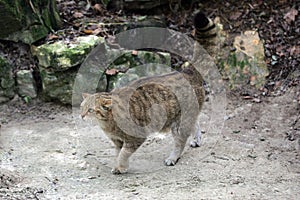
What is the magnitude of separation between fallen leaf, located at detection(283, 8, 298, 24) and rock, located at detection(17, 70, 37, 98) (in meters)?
4.04

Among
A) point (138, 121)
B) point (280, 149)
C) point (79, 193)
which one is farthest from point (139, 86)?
point (280, 149)

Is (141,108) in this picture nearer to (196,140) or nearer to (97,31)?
(196,140)

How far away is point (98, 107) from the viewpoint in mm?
4770

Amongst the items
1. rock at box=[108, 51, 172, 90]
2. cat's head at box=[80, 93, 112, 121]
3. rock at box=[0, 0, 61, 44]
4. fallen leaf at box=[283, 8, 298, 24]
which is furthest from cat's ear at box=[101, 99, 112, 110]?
fallen leaf at box=[283, 8, 298, 24]

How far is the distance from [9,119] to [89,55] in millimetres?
1443

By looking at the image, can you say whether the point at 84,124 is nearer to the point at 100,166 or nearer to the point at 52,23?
the point at 100,166

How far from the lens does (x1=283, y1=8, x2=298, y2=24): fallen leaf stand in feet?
24.5

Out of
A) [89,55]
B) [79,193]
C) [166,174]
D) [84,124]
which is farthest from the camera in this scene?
[89,55]

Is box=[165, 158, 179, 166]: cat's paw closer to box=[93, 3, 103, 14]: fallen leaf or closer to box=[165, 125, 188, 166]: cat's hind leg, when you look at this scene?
box=[165, 125, 188, 166]: cat's hind leg

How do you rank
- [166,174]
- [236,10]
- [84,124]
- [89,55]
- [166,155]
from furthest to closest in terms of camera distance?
1. [236,10]
2. [89,55]
3. [84,124]
4. [166,155]
5. [166,174]

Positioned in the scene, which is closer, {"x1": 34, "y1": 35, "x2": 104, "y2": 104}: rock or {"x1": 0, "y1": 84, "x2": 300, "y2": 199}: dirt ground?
{"x1": 0, "y1": 84, "x2": 300, "y2": 199}: dirt ground

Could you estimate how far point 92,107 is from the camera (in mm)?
Answer: 4754

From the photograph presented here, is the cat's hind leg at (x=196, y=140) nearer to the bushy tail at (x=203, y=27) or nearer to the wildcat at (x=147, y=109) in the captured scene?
the wildcat at (x=147, y=109)

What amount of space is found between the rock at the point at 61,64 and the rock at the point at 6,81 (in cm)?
44
